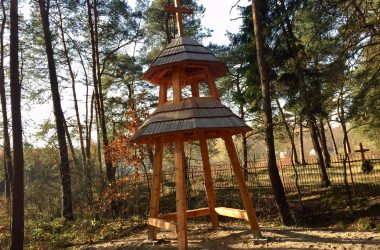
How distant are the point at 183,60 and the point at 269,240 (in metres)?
3.80

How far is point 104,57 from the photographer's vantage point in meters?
18.7

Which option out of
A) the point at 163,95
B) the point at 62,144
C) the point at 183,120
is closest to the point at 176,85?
the point at 163,95

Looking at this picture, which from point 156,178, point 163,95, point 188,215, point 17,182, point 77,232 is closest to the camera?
point 156,178

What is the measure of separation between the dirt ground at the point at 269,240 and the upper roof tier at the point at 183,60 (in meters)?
3.47

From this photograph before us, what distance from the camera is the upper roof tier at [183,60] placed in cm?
693

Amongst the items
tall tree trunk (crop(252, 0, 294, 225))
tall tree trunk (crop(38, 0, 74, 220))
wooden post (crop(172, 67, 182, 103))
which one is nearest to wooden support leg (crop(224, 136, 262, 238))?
wooden post (crop(172, 67, 182, 103))

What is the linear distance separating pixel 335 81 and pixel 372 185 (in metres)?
5.88

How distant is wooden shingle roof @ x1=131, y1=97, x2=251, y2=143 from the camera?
20.5ft

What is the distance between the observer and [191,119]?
6.34 meters

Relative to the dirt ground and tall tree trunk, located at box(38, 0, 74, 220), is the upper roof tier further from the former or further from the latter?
tall tree trunk, located at box(38, 0, 74, 220)

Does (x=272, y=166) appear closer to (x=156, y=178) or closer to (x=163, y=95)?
(x=156, y=178)

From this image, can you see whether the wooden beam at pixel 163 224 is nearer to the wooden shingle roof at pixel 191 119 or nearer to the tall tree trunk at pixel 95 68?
the wooden shingle roof at pixel 191 119

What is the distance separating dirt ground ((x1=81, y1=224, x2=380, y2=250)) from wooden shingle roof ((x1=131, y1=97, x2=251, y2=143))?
Result: 2161 mm

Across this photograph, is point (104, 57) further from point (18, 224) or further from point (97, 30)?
point (18, 224)
